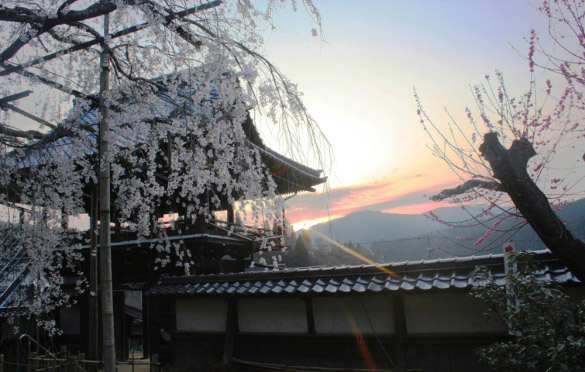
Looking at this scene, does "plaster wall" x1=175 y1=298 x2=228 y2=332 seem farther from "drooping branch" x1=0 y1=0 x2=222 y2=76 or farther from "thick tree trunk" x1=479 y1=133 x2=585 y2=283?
"thick tree trunk" x1=479 y1=133 x2=585 y2=283

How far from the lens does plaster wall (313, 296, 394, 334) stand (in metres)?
7.21

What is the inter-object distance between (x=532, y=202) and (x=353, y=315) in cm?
374

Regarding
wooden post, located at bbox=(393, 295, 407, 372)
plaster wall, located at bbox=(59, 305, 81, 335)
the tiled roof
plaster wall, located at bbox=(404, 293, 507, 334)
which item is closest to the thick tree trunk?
the tiled roof

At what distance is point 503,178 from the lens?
209 inches

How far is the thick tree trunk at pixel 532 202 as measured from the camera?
16.8ft

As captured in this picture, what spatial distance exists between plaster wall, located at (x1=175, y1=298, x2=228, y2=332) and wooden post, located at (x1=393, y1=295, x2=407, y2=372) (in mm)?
3828

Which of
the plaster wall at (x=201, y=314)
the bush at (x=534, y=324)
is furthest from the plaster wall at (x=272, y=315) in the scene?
the bush at (x=534, y=324)

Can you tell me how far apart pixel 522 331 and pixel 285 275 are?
462 cm

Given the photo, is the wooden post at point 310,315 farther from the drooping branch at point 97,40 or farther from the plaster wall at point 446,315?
the drooping branch at point 97,40

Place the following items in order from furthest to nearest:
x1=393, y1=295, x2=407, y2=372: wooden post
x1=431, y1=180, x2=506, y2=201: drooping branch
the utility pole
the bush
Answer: x1=393, y1=295, x2=407, y2=372: wooden post < x1=431, y1=180, x2=506, y2=201: drooping branch < the utility pole < the bush

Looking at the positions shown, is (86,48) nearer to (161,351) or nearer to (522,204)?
(522,204)

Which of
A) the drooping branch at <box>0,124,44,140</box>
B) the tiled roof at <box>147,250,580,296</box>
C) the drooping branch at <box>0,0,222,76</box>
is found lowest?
the tiled roof at <box>147,250,580,296</box>

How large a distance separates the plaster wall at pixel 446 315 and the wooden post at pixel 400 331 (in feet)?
0.38

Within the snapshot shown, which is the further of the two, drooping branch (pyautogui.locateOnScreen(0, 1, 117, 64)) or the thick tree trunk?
the thick tree trunk
